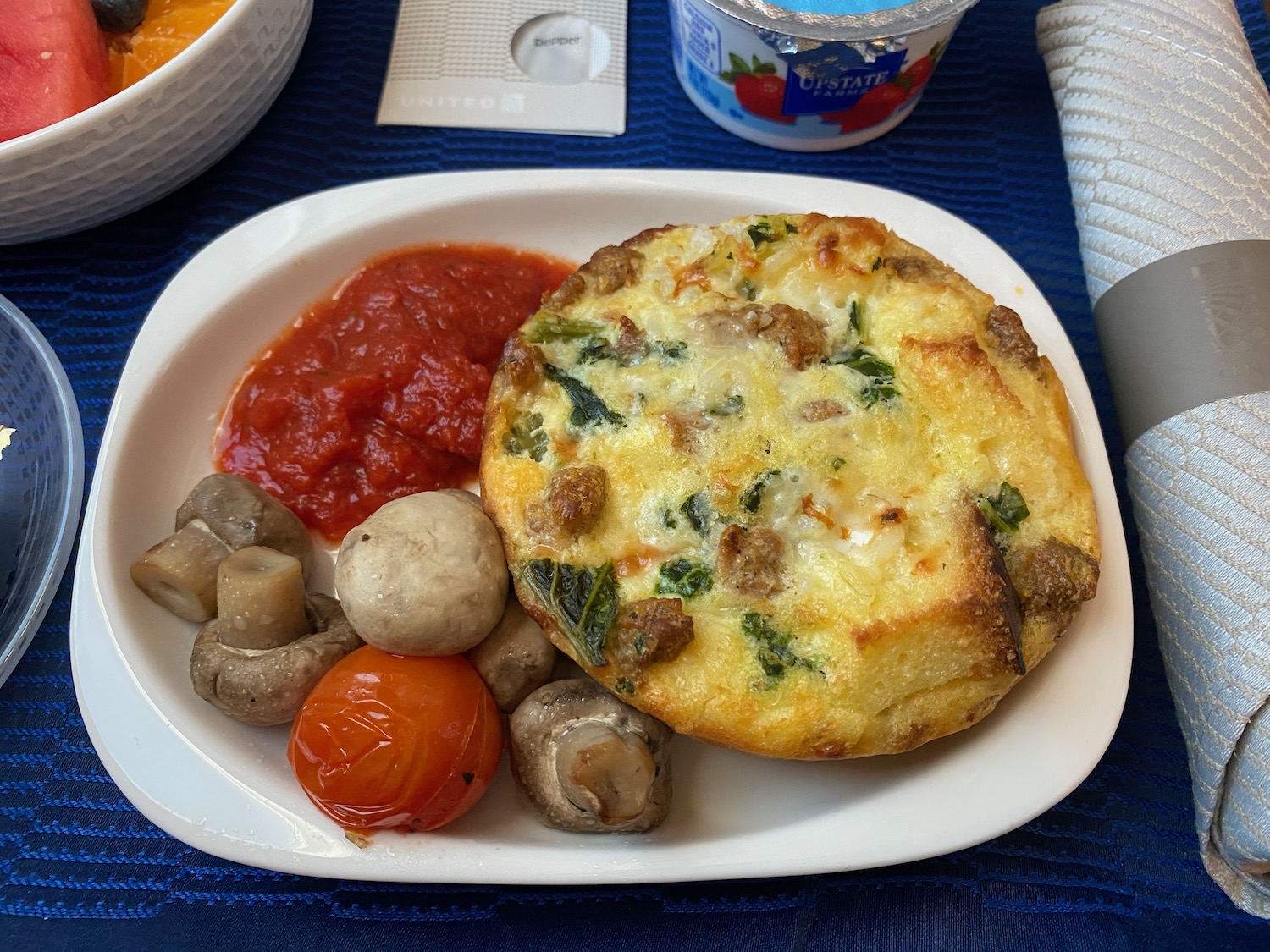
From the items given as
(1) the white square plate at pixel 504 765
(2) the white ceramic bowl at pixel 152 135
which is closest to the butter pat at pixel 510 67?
(2) the white ceramic bowl at pixel 152 135

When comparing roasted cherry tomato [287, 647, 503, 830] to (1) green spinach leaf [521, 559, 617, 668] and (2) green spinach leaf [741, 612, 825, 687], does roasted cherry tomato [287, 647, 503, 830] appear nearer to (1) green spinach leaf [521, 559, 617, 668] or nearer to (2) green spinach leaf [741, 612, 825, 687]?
(1) green spinach leaf [521, 559, 617, 668]

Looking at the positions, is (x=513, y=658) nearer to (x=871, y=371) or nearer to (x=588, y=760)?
(x=588, y=760)

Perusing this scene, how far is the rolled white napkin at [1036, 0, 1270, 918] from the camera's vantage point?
1724 mm

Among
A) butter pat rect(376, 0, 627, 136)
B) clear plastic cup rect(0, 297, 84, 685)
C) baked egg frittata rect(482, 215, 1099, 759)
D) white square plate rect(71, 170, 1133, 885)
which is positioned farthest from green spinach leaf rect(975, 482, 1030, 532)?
clear plastic cup rect(0, 297, 84, 685)

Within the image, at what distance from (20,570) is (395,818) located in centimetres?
115

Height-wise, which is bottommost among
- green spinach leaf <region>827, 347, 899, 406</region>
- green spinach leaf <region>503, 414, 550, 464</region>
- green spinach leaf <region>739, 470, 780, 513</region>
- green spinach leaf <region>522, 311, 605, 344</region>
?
green spinach leaf <region>503, 414, 550, 464</region>

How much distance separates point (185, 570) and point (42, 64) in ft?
4.41

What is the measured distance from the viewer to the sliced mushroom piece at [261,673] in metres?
1.60

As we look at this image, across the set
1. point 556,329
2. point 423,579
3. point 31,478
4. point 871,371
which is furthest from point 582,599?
point 31,478

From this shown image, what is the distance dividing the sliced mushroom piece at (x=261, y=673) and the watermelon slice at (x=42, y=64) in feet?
4.45

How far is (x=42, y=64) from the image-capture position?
82.7 inches

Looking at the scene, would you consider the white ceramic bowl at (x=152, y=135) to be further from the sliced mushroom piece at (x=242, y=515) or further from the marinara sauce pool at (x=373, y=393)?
the sliced mushroom piece at (x=242, y=515)

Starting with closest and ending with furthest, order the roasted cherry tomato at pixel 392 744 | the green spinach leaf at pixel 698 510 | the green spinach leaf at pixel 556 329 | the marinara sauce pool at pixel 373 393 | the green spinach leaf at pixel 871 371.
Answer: the roasted cherry tomato at pixel 392 744, the green spinach leaf at pixel 698 510, the green spinach leaf at pixel 871 371, the green spinach leaf at pixel 556 329, the marinara sauce pool at pixel 373 393

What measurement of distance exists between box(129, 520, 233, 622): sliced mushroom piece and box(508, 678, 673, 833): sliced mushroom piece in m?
0.66
